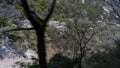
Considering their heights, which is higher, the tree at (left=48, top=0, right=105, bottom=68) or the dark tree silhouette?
the dark tree silhouette

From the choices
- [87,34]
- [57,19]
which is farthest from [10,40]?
[87,34]

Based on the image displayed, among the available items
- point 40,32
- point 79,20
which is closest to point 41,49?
point 40,32

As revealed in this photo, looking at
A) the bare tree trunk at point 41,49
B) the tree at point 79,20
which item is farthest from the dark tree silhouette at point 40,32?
the tree at point 79,20

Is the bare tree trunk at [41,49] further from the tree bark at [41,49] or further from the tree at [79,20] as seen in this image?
the tree at [79,20]

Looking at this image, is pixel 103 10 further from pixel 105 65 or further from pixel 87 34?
pixel 105 65

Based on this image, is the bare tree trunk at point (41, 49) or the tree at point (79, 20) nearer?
the bare tree trunk at point (41, 49)

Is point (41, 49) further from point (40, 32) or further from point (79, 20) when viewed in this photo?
point (79, 20)

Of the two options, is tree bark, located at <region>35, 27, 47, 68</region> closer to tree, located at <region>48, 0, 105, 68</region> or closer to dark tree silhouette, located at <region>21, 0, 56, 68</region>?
dark tree silhouette, located at <region>21, 0, 56, 68</region>

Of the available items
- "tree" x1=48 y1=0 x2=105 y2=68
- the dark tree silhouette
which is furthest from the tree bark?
"tree" x1=48 y1=0 x2=105 y2=68

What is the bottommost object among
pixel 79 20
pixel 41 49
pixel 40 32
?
pixel 79 20

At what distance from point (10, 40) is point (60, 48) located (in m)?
1.14

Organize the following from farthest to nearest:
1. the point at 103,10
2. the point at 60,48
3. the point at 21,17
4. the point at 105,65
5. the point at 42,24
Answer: the point at 60,48, the point at 103,10, the point at 21,17, the point at 105,65, the point at 42,24

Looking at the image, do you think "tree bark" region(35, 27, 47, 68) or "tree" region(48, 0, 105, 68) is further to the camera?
"tree" region(48, 0, 105, 68)

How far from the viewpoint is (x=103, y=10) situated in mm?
5672
